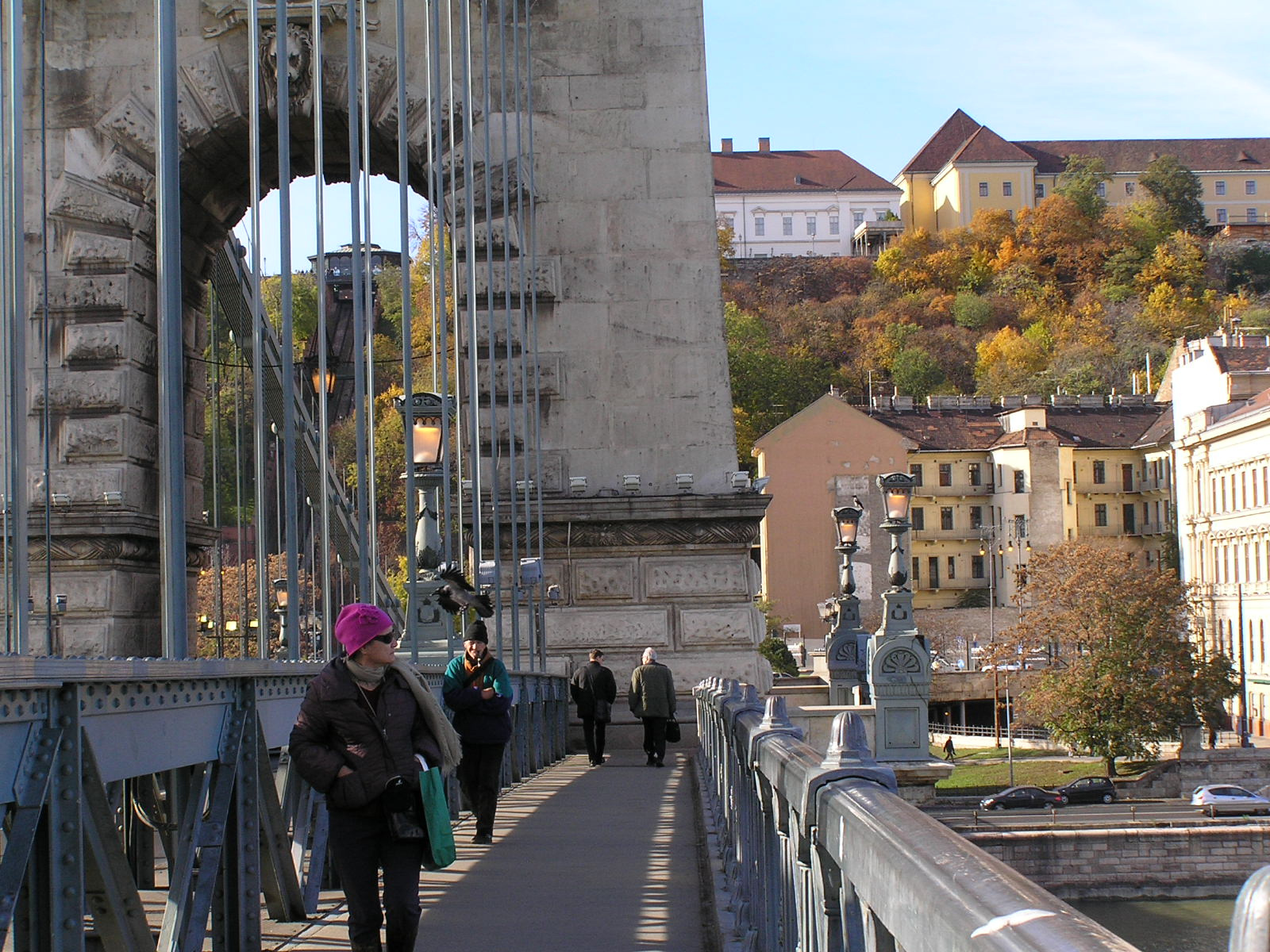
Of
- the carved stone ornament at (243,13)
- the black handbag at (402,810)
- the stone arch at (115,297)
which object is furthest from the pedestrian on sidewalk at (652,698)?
the black handbag at (402,810)

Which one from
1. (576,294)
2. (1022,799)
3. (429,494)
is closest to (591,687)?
(429,494)

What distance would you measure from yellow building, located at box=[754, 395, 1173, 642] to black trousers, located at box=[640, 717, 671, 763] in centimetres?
6790

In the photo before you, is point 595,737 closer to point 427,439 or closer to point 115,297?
point 427,439

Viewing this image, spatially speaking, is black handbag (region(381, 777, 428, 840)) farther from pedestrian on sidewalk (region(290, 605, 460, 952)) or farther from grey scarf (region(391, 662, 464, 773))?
grey scarf (region(391, 662, 464, 773))

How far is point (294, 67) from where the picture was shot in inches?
758

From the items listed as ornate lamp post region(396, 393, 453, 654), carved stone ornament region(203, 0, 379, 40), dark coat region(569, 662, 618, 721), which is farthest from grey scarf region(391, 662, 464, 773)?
carved stone ornament region(203, 0, 379, 40)

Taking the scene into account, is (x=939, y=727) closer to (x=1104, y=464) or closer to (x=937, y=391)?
(x=1104, y=464)

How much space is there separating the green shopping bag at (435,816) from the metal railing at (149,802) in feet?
2.00

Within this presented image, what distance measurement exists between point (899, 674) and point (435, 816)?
16.7m

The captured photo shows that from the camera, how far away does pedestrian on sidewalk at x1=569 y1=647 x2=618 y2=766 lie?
59.0ft

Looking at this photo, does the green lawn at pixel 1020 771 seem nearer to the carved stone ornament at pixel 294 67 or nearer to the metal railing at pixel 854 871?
the carved stone ornament at pixel 294 67

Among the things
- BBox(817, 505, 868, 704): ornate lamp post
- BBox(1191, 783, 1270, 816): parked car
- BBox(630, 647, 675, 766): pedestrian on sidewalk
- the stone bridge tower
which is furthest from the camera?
BBox(1191, 783, 1270, 816): parked car

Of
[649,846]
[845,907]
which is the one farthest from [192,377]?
[845,907]

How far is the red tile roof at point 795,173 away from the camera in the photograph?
155 metres
